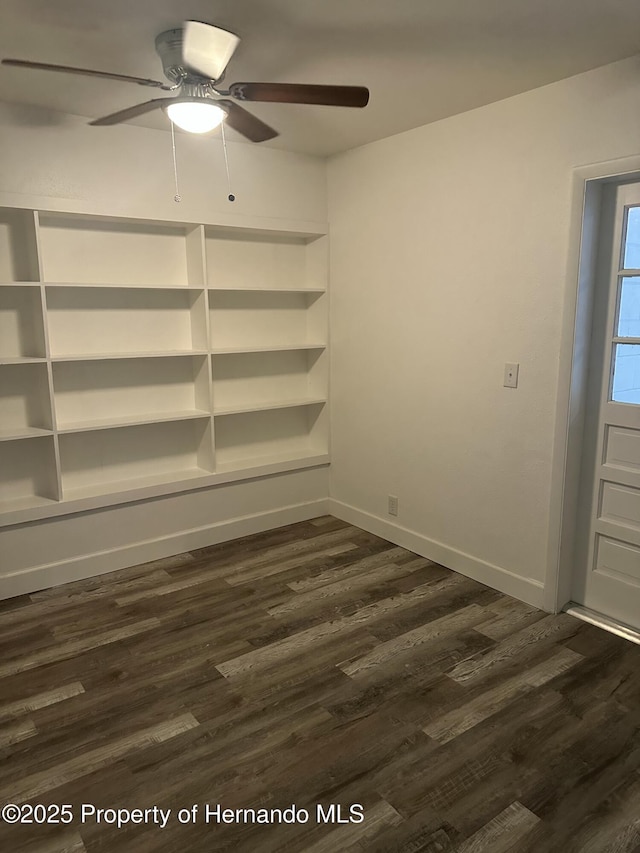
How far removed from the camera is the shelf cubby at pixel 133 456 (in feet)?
11.8

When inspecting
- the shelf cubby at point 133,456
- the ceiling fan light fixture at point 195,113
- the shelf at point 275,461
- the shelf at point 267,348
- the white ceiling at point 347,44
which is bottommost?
the shelf at point 275,461

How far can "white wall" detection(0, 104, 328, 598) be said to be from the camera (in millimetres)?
3152

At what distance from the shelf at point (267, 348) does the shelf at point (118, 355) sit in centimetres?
13

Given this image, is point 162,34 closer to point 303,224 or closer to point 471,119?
point 471,119

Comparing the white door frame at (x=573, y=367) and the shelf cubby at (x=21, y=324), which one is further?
the shelf cubby at (x=21, y=324)

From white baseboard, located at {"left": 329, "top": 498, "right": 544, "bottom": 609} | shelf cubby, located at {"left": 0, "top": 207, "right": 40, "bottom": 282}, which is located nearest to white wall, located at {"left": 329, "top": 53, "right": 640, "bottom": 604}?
white baseboard, located at {"left": 329, "top": 498, "right": 544, "bottom": 609}

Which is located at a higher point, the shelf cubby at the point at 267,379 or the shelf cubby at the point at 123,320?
the shelf cubby at the point at 123,320

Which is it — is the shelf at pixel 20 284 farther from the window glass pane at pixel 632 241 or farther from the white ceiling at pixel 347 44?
the window glass pane at pixel 632 241

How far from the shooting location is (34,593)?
11.0 feet

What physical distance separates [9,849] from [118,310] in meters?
2.69

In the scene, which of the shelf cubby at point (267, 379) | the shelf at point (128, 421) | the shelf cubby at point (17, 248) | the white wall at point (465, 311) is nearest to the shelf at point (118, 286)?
the shelf cubby at point (17, 248)

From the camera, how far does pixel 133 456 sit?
12.5 feet

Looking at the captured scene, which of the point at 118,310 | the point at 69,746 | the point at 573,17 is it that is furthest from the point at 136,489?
the point at 573,17

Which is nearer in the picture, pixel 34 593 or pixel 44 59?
pixel 44 59
